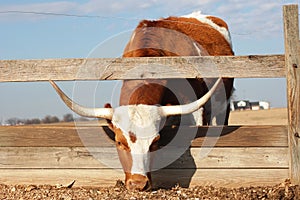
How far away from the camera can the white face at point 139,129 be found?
507cm

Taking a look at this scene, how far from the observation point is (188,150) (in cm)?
532

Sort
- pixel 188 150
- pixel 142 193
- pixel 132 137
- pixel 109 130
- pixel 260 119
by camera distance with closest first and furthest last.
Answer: pixel 142 193, pixel 132 137, pixel 188 150, pixel 109 130, pixel 260 119

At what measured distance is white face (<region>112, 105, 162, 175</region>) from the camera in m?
5.07

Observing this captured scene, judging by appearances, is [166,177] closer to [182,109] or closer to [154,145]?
[154,145]

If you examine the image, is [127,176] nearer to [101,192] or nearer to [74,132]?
[101,192]

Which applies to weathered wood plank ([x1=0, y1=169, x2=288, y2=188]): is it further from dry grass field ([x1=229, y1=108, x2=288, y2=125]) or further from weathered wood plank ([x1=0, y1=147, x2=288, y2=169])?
dry grass field ([x1=229, y1=108, x2=288, y2=125])

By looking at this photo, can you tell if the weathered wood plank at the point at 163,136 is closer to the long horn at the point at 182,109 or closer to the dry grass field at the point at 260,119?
the long horn at the point at 182,109

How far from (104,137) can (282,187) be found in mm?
1820

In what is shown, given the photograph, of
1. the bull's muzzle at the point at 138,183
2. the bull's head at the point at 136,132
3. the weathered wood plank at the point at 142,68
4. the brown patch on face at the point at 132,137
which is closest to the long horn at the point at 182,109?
the bull's head at the point at 136,132

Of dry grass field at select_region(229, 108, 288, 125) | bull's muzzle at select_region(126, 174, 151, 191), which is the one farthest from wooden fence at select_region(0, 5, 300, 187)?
dry grass field at select_region(229, 108, 288, 125)

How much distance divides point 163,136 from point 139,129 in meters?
0.38

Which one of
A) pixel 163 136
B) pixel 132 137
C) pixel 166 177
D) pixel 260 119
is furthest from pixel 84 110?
pixel 260 119

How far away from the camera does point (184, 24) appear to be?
27.1 feet

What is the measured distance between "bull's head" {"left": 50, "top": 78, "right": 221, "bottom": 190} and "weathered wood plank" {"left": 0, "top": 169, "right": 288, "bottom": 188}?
0.31 metres
